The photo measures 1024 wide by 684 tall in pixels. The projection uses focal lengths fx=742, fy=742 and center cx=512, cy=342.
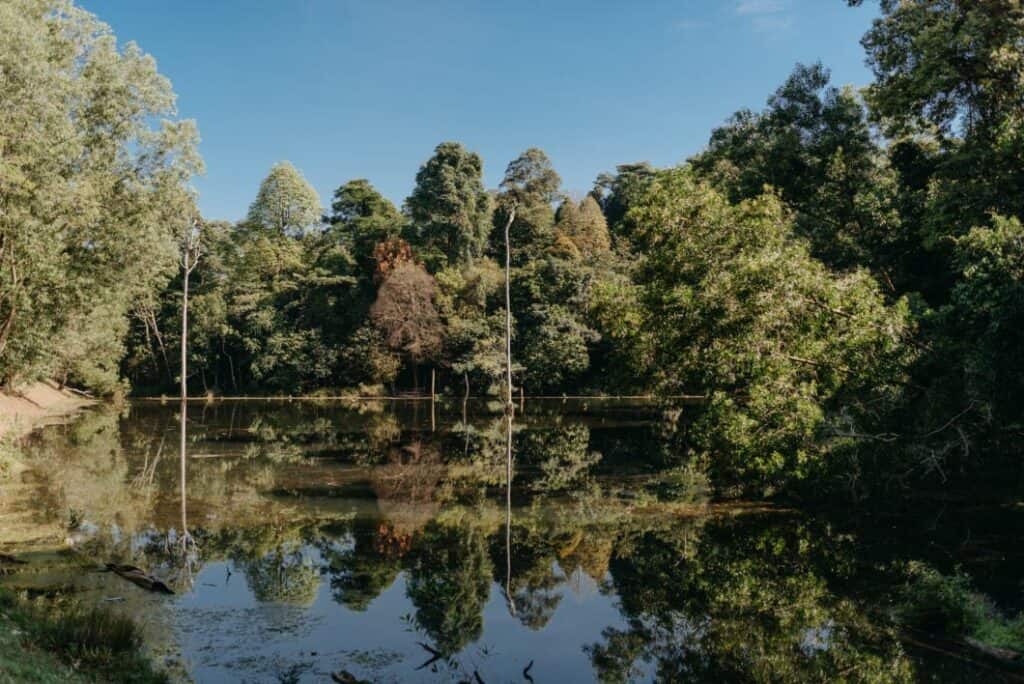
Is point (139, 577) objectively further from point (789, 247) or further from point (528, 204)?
point (528, 204)

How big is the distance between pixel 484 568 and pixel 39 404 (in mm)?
40863

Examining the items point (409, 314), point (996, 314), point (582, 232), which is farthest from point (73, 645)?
point (582, 232)

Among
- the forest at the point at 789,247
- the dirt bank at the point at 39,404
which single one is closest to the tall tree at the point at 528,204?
the forest at the point at 789,247

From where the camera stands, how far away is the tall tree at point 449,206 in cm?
5978

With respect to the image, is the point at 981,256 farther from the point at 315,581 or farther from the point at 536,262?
the point at 536,262

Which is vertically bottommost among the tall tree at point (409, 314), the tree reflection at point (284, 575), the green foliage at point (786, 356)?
the tree reflection at point (284, 575)

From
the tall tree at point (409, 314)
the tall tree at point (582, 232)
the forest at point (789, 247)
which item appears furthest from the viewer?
the tall tree at point (582, 232)

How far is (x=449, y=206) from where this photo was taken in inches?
2359

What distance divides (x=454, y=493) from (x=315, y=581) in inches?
290

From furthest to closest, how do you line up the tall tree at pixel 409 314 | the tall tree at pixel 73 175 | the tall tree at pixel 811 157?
1. the tall tree at pixel 409 314
2. the tall tree at pixel 811 157
3. the tall tree at pixel 73 175

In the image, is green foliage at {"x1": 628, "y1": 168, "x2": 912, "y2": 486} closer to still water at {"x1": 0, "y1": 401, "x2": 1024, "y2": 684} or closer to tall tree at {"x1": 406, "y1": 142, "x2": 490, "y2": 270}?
still water at {"x1": 0, "y1": 401, "x2": 1024, "y2": 684}

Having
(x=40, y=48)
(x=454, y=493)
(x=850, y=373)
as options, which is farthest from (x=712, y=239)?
(x=40, y=48)

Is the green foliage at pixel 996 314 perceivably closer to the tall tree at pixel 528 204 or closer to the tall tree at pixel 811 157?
the tall tree at pixel 811 157

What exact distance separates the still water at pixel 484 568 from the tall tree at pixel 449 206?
38460mm
